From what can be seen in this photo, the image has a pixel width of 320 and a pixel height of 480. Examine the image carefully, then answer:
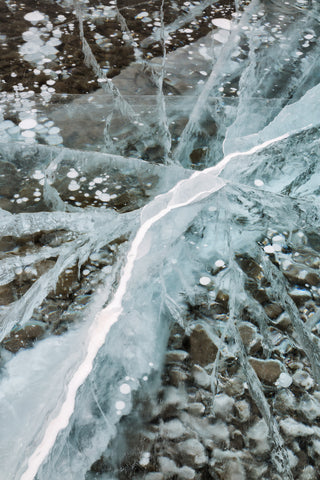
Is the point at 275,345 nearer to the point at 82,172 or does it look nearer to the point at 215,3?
the point at 82,172

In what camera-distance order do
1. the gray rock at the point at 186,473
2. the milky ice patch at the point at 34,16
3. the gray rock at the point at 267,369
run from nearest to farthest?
1. the gray rock at the point at 186,473
2. the gray rock at the point at 267,369
3. the milky ice patch at the point at 34,16

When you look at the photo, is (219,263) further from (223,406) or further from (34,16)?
(34,16)

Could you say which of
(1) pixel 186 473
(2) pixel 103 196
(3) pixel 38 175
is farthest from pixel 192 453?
(3) pixel 38 175

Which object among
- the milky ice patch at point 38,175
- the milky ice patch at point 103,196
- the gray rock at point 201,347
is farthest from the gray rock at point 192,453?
the milky ice patch at point 38,175

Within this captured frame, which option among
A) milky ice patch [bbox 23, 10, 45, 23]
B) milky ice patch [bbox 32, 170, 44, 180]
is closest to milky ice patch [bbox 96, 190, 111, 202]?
milky ice patch [bbox 32, 170, 44, 180]

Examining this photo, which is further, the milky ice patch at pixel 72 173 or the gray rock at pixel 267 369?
the milky ice patch at pixel 72 173

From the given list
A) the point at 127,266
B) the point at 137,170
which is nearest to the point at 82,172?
Result: the point at 137,170

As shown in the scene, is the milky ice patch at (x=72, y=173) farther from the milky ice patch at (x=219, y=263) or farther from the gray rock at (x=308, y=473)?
the gray rock at (x=308, y=473)
